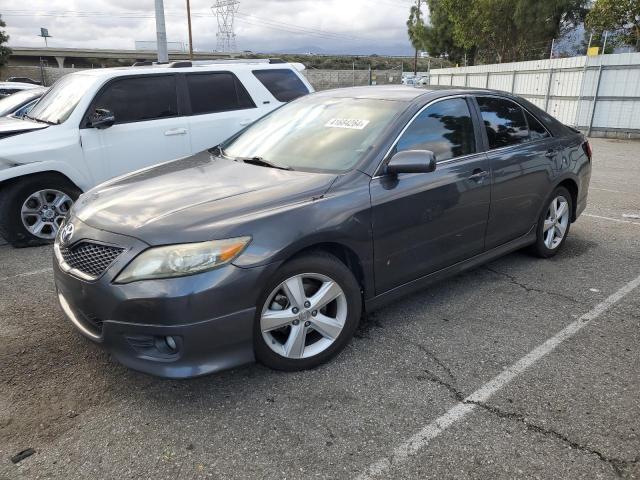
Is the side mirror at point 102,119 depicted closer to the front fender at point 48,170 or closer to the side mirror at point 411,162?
the front fender at point 48,170

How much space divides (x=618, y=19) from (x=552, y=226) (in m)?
18.6

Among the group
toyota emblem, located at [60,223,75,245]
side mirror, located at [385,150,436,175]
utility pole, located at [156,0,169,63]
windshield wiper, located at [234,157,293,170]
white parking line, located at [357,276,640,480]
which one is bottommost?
white parking line, located at [357,276,640,480]

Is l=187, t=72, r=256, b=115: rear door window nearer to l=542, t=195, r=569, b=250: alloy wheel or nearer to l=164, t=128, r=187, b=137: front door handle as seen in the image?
l=164, t=128, r=187, b=137: front door handle

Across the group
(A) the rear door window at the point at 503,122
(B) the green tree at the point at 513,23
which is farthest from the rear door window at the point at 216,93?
(B) the green tree at the point at 513,23

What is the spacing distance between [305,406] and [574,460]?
1.31 m

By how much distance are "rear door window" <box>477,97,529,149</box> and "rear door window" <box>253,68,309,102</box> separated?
3286 millimetres

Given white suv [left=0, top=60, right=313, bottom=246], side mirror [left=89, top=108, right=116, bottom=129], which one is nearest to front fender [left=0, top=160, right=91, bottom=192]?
white suv [left=0, top=60, right=313, bottom=246]

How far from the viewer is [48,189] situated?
17.9 ft

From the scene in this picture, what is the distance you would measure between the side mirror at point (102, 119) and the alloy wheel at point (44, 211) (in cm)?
82

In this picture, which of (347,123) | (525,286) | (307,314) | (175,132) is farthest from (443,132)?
(175,132)

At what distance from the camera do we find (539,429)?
2559 mm

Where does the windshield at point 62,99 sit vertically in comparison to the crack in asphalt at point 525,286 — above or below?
above

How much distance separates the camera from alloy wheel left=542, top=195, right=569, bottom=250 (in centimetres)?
484

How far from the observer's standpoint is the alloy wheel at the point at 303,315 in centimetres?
284
